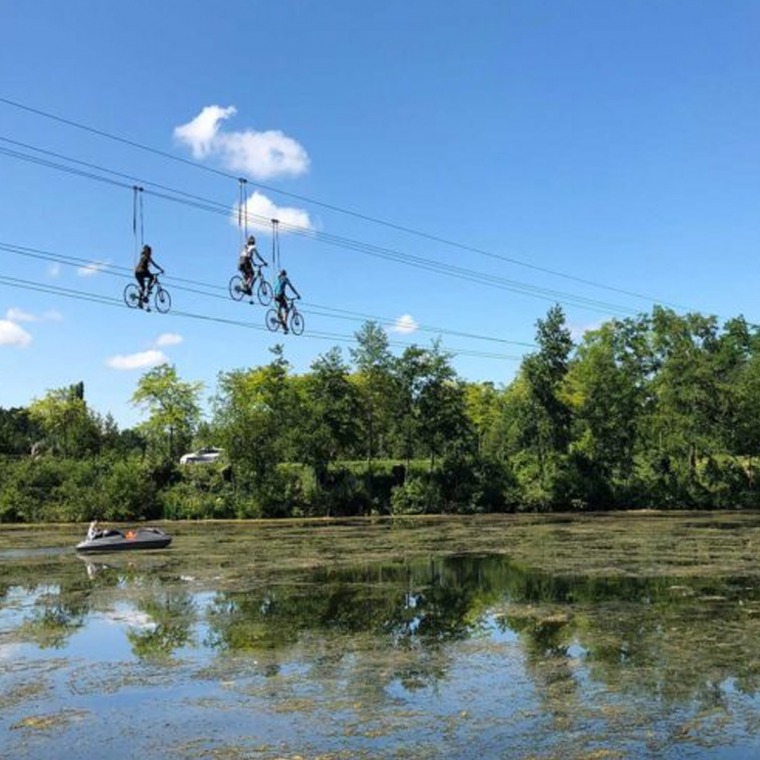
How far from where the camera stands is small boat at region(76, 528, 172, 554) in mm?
33000

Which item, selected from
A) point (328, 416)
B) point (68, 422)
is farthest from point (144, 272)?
point (68, 422)

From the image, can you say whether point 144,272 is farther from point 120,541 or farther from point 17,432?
point 17,432

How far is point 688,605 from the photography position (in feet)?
60.2

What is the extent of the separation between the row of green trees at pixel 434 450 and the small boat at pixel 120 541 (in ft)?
61.7

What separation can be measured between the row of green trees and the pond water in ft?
82.4

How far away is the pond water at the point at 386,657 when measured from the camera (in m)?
10.2

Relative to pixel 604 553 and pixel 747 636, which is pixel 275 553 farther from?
pixel 747 636

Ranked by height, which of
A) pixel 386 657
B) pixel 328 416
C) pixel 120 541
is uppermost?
pixel 328 416

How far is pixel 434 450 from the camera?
57.9m

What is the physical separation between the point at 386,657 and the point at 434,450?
143ft

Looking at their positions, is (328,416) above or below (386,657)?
above

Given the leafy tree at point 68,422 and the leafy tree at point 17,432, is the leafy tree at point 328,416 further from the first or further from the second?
the leafy tree at point 17,432

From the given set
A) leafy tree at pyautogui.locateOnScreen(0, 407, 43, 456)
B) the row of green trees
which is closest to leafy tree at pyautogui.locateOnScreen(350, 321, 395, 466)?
the row of green trees

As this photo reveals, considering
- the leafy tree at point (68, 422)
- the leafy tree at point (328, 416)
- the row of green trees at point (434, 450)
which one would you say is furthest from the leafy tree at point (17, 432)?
the leafy tree at point (328, 416)
